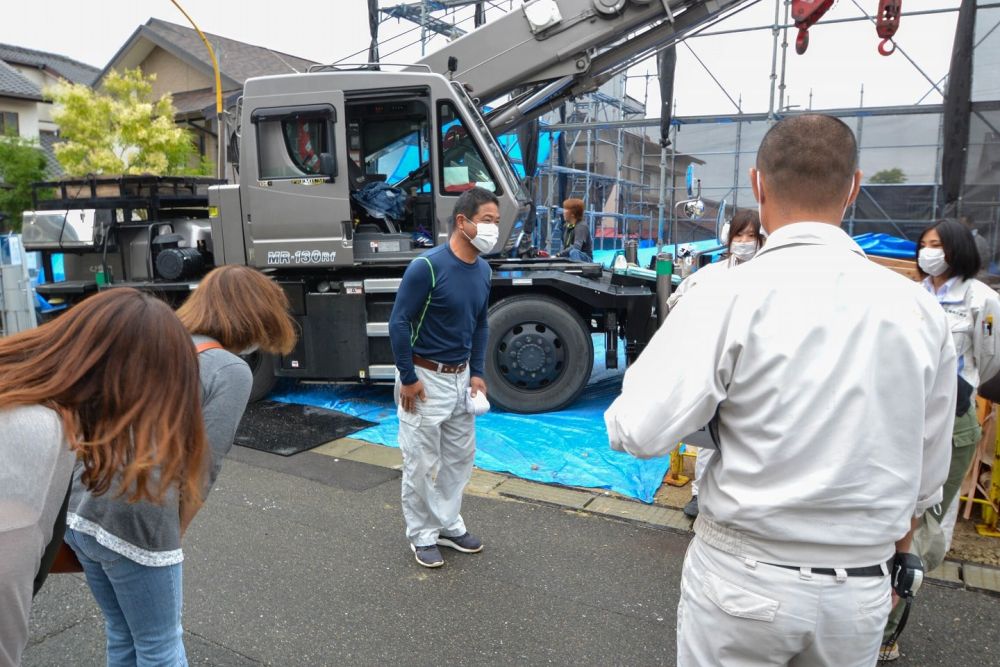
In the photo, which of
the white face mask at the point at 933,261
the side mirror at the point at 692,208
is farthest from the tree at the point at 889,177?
the white face mask at the point at 933,261

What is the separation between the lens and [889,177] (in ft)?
50.1

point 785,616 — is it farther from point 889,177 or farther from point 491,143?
point 889,177

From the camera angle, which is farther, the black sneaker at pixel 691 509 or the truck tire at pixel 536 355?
the truck tire at pixel 536 355

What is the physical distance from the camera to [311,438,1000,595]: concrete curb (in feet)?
12.5

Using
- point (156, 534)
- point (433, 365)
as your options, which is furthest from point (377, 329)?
point (156, 534)

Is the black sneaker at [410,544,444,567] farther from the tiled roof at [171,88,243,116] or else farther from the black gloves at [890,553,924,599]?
the tiled roof at [171,88,243,116]

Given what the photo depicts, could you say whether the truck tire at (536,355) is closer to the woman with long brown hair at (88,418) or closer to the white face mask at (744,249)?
the white face mask at (744,249)

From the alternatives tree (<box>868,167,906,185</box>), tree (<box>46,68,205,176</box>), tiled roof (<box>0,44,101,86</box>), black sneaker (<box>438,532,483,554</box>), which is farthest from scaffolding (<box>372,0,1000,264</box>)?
tiled roof (<box>0,44,101,86</box>)

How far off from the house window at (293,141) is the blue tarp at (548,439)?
2.33 metres

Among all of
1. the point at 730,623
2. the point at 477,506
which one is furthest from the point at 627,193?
the point at 730,623

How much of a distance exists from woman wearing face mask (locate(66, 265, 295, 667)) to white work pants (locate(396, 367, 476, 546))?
156cm

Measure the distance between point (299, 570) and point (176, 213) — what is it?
5917 millimetres

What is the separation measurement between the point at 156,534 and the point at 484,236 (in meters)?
2.33

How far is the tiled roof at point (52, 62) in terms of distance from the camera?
3691 cm
